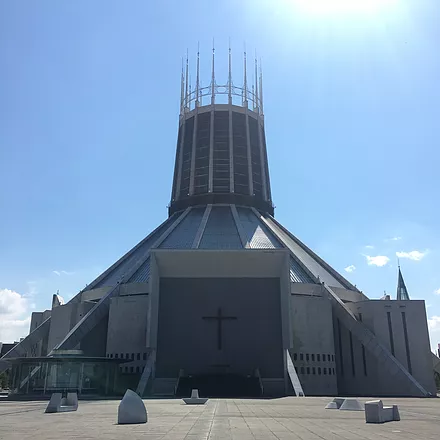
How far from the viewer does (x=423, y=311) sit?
103 ft

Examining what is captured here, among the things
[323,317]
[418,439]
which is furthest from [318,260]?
[418,439]

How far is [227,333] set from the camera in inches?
1132

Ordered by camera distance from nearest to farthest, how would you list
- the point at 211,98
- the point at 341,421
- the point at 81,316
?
1. the point at 341,421
2. the point at 81,316
3. the point at 211,98

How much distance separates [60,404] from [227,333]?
53.9 ft

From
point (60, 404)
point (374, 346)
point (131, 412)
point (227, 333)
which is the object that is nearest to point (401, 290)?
point (374, 346)

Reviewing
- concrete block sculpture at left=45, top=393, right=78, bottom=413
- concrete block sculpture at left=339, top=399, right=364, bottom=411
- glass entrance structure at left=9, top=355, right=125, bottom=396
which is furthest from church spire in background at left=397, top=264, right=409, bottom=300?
concrete block sculpture at left=45, top=393, right=78, bottom=413

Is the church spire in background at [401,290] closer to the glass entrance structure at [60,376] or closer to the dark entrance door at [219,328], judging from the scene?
the dark entrance door at [219,328]

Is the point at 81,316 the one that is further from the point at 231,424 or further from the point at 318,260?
the point at 231,424

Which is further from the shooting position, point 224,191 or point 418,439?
point 224,191

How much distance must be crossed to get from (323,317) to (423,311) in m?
6.49

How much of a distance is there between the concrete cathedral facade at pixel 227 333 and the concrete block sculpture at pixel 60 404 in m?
11.3

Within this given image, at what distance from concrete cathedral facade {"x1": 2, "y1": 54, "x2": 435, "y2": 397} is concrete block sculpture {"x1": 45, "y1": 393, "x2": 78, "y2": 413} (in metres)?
11.3

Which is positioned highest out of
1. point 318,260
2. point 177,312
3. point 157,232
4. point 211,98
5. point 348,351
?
point 211,98

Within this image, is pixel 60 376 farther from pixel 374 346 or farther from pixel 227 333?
pixel 374 346
